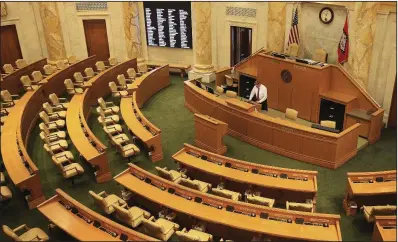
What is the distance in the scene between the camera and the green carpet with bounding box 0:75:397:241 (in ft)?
24.8

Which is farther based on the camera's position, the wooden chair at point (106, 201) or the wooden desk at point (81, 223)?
the wooden chair at point (106, 201)

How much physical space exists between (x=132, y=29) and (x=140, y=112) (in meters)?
5.87

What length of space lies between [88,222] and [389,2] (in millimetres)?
8355

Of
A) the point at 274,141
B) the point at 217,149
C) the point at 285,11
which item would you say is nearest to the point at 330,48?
the point at 285,11

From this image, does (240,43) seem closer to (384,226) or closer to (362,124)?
(362,124)

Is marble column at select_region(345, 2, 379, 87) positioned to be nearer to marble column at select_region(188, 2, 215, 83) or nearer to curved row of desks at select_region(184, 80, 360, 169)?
curved row of desks at select_region(184, 80, 360, 169)

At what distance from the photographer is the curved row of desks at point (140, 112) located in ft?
30.8

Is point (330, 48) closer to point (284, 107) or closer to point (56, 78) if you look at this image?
point (284, 107)

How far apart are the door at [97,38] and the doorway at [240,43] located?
519cm

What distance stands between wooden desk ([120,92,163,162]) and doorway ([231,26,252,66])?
5136 mm

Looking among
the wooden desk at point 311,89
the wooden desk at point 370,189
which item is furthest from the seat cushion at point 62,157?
the wooden desk at point 311,89

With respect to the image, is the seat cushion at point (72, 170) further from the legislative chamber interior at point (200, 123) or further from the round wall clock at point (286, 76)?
the round wall clock at point (286, 76)

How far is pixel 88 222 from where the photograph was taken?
21.5 feet

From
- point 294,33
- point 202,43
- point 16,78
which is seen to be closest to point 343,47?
point 294,33
